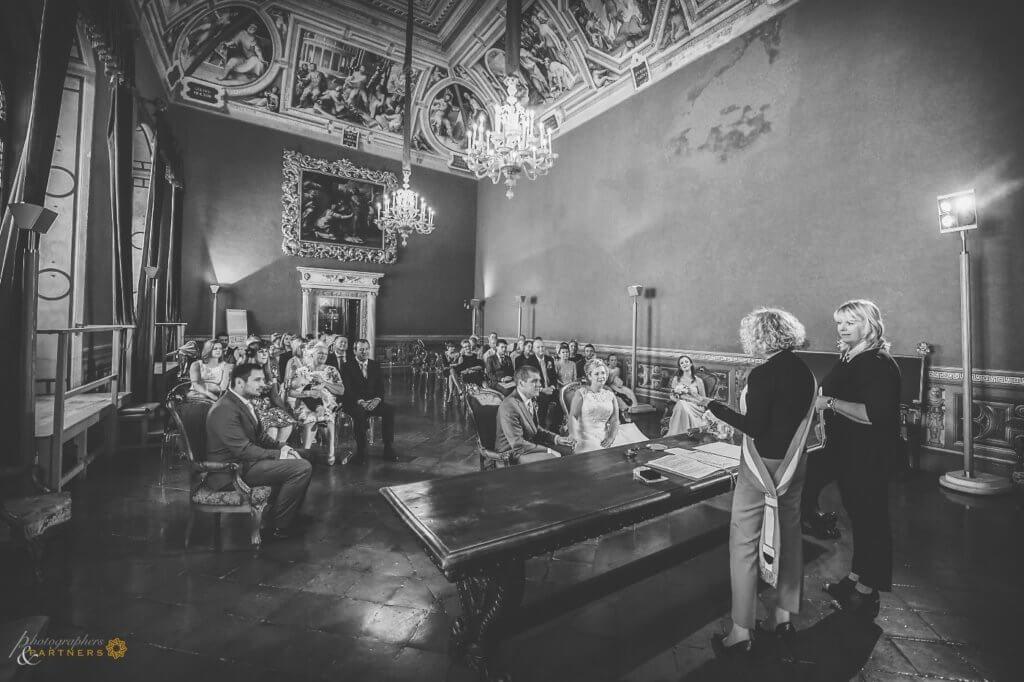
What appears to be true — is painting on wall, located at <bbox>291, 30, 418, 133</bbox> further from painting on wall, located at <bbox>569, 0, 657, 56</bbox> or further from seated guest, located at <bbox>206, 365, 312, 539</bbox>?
seated guest, located at <bbox>206, 365, 312, 539</bbox>

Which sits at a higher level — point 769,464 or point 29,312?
point 29,312

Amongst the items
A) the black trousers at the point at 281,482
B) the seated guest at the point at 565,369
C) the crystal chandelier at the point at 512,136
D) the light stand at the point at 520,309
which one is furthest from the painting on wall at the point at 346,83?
the black trousers at the point at 281,482

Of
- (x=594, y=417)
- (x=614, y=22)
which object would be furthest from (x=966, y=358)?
(x=614, y=22)

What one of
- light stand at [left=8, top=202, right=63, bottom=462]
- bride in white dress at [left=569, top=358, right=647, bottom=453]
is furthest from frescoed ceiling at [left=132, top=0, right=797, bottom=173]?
bride in white dress at [left=569, top=358, right=647, bottom=453]

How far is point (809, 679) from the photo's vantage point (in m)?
1.72

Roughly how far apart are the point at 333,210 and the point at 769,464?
38.5 feet

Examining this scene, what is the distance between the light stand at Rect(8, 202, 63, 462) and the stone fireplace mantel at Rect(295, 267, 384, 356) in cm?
815

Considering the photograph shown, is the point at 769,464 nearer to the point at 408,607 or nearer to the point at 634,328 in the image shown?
the point at 408,607

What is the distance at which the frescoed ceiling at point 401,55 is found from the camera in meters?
7.17

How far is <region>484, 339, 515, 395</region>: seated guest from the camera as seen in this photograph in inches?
245

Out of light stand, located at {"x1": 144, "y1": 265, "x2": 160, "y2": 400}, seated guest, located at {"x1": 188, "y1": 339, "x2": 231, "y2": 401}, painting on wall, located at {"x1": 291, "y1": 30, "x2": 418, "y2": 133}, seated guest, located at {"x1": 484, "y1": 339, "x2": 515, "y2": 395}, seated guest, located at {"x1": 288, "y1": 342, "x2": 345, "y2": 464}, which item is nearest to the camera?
seated guest, located at {"x1": 188, "y1": 339, "x2": 231, "y2": 401}

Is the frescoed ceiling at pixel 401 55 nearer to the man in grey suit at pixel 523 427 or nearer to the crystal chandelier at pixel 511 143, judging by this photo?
the crystal chandelier at pixel 511 143

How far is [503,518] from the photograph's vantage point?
1672 millimetres

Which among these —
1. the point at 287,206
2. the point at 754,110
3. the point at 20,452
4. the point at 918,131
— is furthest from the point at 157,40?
the point at 918,131
